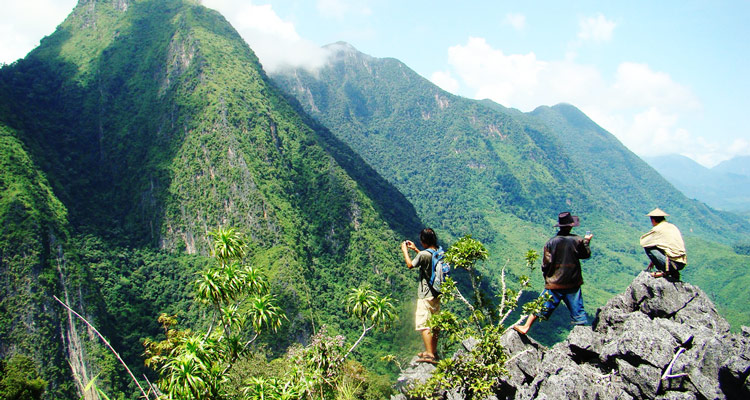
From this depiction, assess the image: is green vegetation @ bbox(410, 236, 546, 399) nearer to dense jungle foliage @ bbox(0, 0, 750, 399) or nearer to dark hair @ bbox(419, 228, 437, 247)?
dark hair @ bbox(419, 228, 437, 247)

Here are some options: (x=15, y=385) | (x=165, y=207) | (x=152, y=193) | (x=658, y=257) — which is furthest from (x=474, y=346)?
(x=152, y=193)

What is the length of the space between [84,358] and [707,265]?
172 m

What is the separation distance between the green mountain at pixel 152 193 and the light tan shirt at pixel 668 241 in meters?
51.6

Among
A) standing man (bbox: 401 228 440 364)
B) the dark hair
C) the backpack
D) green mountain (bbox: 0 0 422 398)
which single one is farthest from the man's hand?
green mountain (bbox: 0 0 422 398)


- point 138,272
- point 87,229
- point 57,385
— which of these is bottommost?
point 57,385

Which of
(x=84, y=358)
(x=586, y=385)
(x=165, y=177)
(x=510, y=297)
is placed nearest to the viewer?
(x=586, y=385)

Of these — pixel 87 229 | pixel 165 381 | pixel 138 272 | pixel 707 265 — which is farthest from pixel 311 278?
pixel 707 265

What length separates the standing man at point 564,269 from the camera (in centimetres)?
782

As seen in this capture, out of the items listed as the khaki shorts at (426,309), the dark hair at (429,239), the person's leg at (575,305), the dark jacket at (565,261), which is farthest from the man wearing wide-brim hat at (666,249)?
the khaki shorts at (426,309)

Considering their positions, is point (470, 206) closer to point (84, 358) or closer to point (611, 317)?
point (84, 358)

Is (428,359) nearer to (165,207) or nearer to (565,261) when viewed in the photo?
(565,261)

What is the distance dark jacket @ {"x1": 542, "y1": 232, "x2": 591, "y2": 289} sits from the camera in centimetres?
781

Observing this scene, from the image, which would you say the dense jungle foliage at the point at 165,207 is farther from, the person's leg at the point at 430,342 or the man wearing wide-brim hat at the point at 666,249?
the man wearing wide-brim hat at the point at 666,249

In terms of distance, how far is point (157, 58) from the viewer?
389 feet
